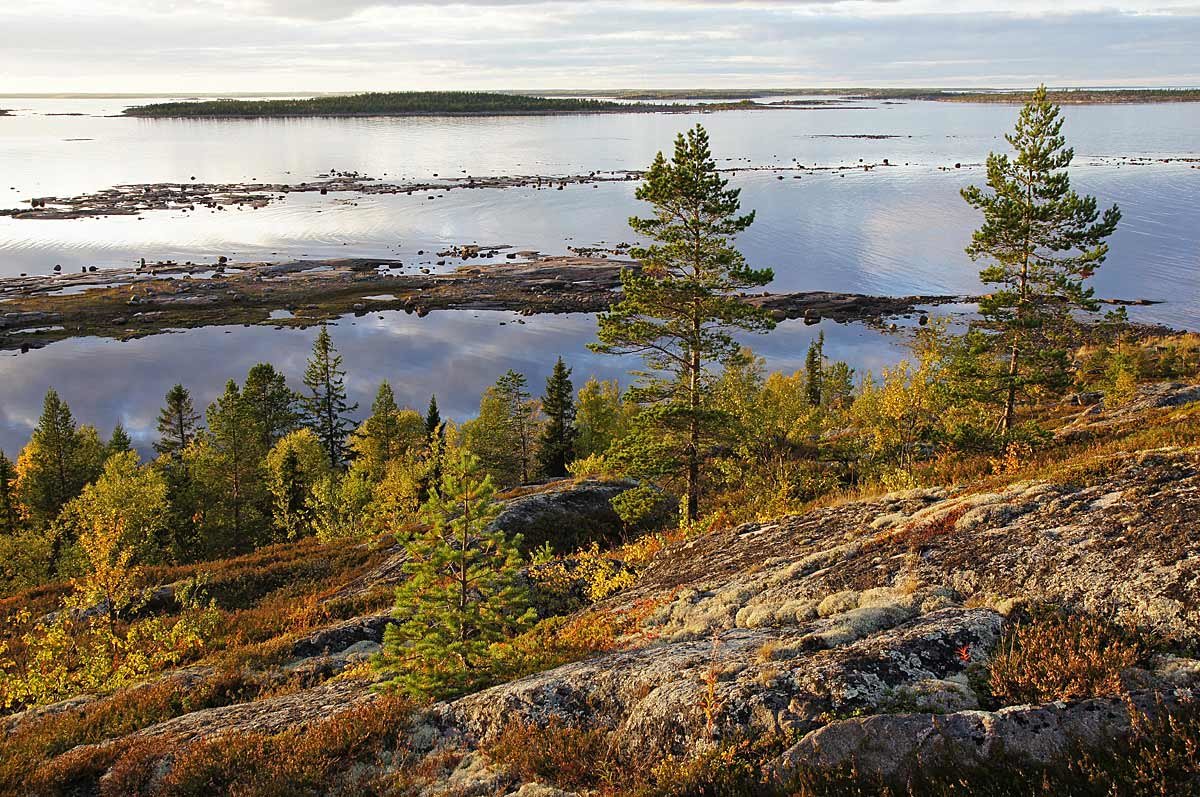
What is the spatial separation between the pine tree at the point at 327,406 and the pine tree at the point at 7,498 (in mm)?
20433

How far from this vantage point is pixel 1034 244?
28.3 meters

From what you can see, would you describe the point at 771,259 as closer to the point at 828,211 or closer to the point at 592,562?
the point at 828,211

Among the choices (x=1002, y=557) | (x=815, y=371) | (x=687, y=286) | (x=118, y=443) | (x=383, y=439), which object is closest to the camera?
(x=1002, y=557)

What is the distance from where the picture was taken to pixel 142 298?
8856cm

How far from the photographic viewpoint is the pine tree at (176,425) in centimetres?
5688

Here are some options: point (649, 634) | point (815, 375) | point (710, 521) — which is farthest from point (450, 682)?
point (815, 375)

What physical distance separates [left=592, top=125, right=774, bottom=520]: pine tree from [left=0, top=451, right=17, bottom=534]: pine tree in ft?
154

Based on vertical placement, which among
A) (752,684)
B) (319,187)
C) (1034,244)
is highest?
(319,187)

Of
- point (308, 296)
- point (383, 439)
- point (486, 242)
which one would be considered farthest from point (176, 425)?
point (486, 242)

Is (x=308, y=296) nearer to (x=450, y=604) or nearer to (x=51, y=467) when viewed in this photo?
(x=51, y=467)

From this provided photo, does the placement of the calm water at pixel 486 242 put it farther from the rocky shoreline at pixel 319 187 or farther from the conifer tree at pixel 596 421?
the conifer tree at pixel 596 421

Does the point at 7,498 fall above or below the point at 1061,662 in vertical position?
below

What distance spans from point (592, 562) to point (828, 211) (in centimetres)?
12368

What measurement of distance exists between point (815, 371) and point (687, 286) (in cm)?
4842
